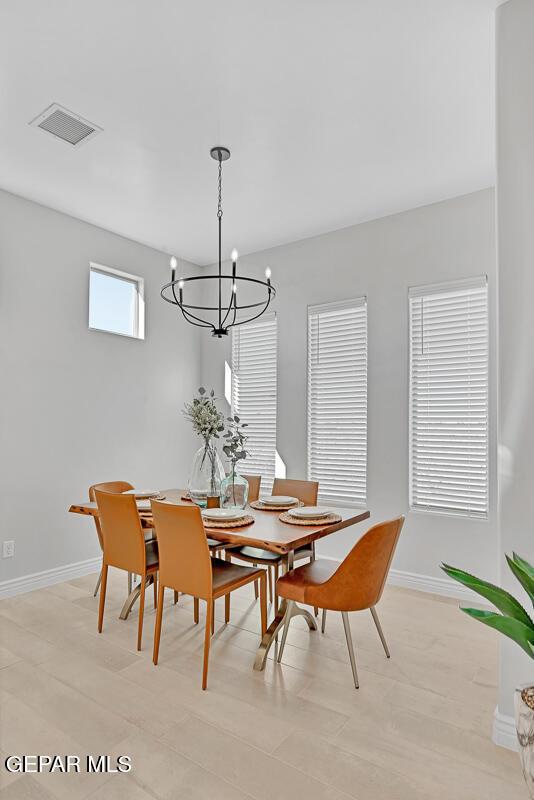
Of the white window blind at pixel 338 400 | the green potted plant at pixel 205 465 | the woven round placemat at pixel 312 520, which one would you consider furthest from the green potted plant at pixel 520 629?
the white window blind at pixel 338 400

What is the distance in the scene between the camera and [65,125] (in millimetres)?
2824

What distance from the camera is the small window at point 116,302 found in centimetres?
435

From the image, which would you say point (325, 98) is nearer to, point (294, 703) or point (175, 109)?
point (175, 109)

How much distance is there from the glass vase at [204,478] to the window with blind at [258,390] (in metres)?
1.67

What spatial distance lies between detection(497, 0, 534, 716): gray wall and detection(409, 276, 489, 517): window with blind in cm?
162

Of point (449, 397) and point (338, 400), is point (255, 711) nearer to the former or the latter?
point (449, 397)

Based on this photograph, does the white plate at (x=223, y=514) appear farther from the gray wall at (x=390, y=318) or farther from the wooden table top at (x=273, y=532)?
the gray wall at (x=390, y=318)

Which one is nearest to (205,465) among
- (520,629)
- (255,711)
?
(255,711)

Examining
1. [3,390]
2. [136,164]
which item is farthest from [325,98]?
[3,390]

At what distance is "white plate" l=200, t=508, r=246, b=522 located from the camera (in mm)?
2674

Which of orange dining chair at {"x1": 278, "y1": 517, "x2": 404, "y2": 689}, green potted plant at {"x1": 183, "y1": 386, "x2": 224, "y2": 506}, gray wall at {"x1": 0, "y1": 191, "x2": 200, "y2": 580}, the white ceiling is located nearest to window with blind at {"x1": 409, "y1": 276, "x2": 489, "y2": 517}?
the white ceiling

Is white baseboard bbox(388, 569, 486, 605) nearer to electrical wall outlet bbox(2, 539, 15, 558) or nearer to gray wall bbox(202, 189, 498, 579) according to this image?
gray wall bbox(202, 189, 498, 579)

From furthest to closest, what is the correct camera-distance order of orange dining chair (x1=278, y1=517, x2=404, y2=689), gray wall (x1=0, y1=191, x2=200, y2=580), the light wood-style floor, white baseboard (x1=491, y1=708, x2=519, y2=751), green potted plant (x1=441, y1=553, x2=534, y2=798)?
gray wall (x1=0, y1=191, x2=200, y2=580) → orange dining chair (x1=278, y1=517, x2=404, y2=689) → white baseboard (x1=491, y1=708, x2=519, y2=751) → the light wood-style floor → green potted plant (x1=441, y1=553, x2=534, y2=798)

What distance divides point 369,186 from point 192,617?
3.26 meters
